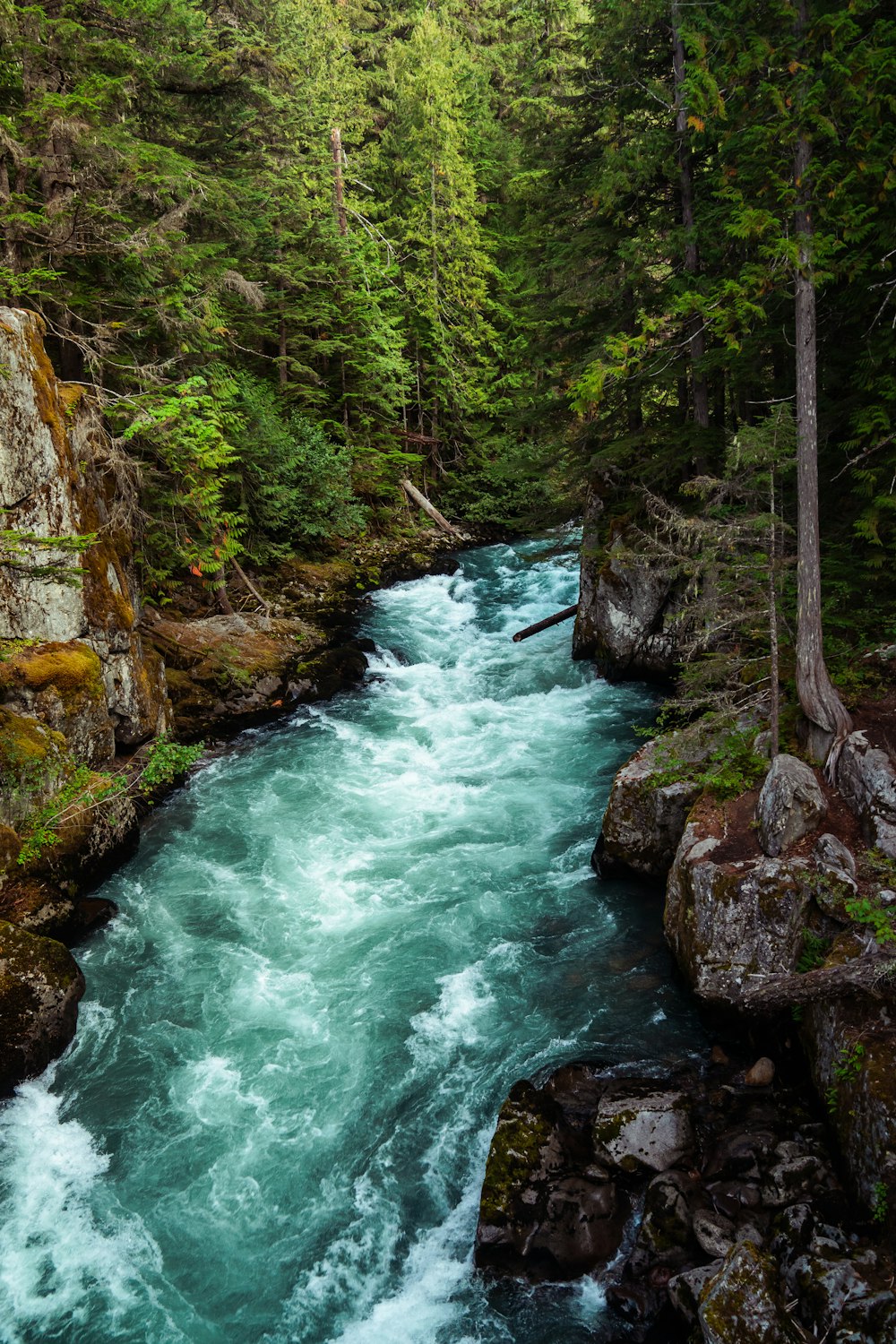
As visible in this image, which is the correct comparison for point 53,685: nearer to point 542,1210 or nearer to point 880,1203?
point 542,1210

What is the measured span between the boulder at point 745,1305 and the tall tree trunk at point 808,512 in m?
4.73

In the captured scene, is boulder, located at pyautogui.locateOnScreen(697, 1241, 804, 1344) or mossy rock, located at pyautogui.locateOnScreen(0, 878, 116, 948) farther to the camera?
mossy rock, located at pyautogui.locateOnScreen(0, 878, 116, 948)

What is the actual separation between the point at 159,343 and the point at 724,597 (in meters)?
11.6

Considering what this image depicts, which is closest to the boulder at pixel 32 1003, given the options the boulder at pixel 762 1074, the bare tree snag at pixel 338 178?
the boulder at pixel 762 1074

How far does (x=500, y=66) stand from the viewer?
34.0 meters

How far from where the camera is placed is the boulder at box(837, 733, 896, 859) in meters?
7.07

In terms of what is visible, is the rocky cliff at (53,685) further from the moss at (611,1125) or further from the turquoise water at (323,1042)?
the moss at (611,1125)

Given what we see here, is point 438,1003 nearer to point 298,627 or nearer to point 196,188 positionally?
point 298,627

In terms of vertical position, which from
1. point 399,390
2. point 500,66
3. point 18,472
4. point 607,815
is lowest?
point 607,815

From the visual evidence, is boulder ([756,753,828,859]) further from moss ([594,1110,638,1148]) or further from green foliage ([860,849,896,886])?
moss ([594,1110,638,1148])

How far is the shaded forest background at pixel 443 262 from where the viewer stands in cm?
838

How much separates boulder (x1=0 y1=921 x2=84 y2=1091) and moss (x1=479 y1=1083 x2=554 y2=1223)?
4.87 m

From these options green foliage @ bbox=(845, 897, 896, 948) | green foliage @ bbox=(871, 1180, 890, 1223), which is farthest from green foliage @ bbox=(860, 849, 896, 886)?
green foliage @ bbox=(871, 1180, 890, 1223)

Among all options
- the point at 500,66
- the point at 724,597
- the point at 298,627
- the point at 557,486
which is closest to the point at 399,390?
the point at 557,486
